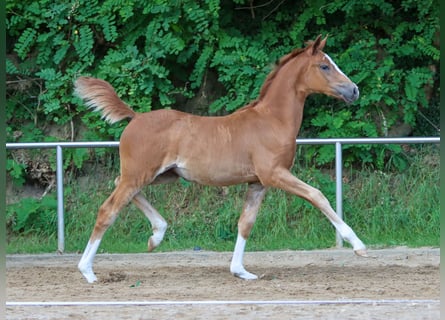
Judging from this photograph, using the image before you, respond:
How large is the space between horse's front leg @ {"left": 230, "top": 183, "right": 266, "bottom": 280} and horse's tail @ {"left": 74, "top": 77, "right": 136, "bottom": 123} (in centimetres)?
145

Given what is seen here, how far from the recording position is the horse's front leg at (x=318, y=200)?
8070 mm

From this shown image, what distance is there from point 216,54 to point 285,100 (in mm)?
3949

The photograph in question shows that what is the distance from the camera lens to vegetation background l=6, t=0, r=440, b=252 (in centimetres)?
1165

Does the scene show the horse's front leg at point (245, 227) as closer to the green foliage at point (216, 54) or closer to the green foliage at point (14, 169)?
the green foliage at point (216, 54)

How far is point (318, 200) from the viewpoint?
26.9 ft

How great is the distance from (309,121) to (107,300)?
6412 millimetres

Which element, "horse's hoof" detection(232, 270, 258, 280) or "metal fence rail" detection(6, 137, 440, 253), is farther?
"metal fence rail" detection(6, 137, 440, 253)

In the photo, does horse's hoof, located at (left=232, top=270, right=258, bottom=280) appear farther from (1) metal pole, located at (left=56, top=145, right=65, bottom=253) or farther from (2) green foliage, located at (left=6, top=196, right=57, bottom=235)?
(2) green foliage, located at (left=6, top=196, right=57, bottom=235)

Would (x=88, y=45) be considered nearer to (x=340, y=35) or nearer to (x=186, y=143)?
(x=340, y=35)

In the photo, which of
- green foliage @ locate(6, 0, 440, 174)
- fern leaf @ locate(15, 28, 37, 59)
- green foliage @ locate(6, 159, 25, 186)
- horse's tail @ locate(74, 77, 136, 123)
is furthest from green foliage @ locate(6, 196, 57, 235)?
horse's tail @ locate(74, 77, 136, 123)

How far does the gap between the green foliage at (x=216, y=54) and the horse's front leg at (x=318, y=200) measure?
3.88m

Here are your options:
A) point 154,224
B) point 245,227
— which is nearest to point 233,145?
point 245,227

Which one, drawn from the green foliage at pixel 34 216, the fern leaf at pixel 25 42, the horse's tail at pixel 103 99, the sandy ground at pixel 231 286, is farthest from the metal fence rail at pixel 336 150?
the fern leaf at pixel 25 42

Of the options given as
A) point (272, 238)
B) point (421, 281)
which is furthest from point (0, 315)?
point (272, 238)
